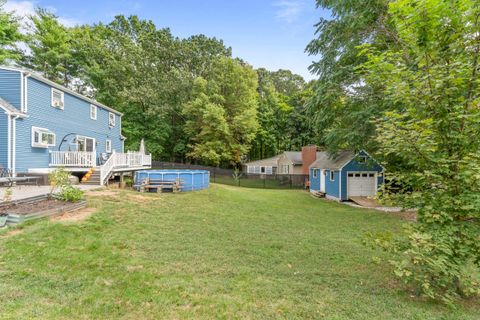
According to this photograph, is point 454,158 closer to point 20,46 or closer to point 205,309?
point 205,309

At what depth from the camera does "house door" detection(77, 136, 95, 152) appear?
1464 cm

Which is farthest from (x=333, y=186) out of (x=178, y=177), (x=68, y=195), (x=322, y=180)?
(x=68, y=195)

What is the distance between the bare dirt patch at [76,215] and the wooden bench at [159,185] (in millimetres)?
4909

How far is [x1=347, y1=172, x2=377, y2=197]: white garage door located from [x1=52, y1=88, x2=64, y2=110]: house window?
16.7m

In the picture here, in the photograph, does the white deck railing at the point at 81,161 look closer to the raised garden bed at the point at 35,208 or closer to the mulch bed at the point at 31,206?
the raised garden bed at the point at 35,208

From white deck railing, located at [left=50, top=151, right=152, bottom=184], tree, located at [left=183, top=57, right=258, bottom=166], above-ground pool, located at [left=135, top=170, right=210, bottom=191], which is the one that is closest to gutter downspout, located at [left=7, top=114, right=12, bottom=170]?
white deck railing, located at [left=50, top=151, right=152, bottom=184]

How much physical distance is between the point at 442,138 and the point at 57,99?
1594 centimetres

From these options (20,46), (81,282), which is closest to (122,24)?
(20,46)

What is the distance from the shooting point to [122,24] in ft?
97.0

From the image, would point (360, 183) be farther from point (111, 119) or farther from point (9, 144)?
point (111, 119)

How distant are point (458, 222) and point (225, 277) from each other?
328 cm

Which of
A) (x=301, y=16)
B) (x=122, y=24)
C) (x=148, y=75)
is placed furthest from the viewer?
(x=122, y=24)

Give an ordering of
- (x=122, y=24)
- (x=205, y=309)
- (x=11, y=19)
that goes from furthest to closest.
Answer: (x=122, y=24)
(x=11, y=19)
(x=205, y=309)

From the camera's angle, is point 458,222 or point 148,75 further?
point 148,75
